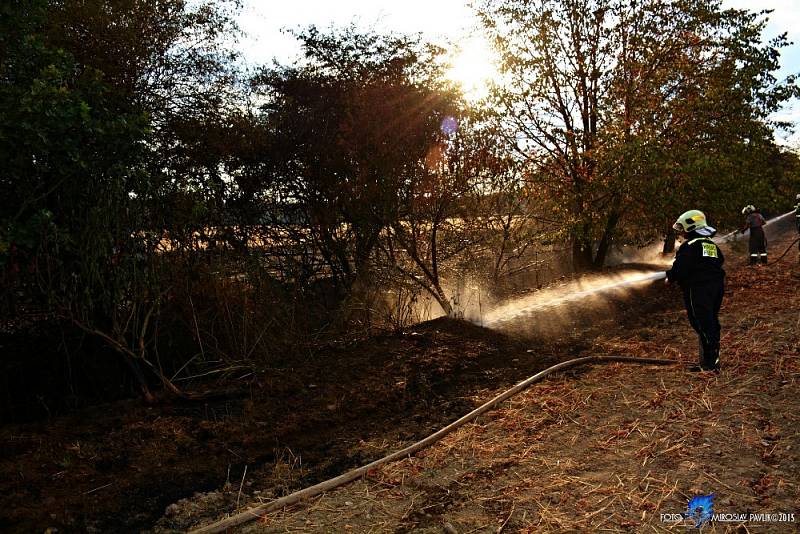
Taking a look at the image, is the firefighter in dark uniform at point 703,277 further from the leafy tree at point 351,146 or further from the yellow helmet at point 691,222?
the leafy tree at point 351,146

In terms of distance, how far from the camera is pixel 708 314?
6082 millimetres

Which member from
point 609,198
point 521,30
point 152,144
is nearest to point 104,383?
point 152,144

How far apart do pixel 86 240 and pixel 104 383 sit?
2.07 meters

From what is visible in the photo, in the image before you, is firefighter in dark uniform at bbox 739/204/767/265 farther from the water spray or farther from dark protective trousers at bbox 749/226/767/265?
the water spray

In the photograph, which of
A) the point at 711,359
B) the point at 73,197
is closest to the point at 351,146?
the point at 73,197

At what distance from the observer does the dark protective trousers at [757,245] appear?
14.0 m

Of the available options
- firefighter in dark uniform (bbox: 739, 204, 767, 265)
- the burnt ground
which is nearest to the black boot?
the burnt ground

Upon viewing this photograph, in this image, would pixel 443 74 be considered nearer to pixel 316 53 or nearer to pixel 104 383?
pixel 316 53

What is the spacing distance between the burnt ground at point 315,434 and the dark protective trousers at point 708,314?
0.36 meters

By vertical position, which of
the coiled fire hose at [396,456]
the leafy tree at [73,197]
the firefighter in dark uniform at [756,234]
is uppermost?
the leafy tree at [73,197]

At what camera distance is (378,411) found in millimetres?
5926

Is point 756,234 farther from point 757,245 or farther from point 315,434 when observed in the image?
point 315,434

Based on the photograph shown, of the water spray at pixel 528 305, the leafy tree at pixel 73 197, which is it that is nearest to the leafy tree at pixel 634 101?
the water spray at pixel 528 305

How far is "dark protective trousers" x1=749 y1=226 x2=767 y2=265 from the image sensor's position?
14.0m
